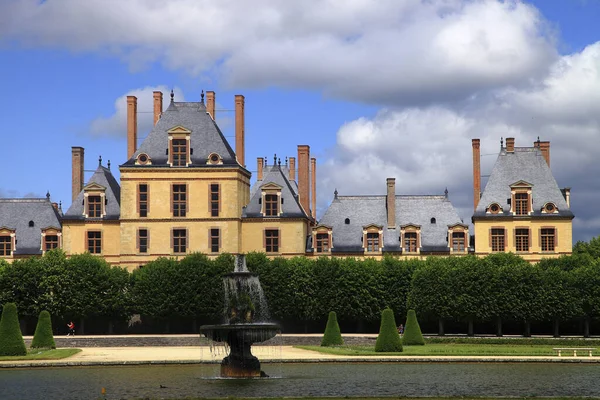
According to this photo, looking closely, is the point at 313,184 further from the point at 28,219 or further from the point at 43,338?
the point at 43,338

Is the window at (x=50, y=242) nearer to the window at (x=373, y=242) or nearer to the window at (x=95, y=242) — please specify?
the window at (x=95, y=242)

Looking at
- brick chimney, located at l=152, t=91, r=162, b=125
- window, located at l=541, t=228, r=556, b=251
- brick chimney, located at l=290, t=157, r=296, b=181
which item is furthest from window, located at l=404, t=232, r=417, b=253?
brick chimney, located at l=152, t=91, r=162, b=125

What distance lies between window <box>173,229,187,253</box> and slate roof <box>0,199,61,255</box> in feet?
32.9

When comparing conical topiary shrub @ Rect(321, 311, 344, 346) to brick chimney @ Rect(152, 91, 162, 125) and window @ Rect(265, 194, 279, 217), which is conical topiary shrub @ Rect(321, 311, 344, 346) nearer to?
window @ Rect(265, 194, 279, 217)

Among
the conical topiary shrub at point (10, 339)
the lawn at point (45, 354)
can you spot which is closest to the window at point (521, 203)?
the lawn at point (45, 354)

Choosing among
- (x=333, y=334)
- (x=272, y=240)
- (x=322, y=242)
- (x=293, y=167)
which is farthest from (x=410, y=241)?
(x=333, y=334)

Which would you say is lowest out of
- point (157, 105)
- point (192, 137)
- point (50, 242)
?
point (50, 242)

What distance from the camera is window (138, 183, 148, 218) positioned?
3273 inches

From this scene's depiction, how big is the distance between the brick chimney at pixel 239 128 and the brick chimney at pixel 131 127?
24.5 ft

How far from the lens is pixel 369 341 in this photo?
6462 cm

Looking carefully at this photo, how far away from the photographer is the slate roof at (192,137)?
274 ft

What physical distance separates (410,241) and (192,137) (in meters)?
17.7

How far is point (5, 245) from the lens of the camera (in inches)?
3433

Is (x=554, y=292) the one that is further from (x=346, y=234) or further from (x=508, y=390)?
(x=508, y=390)
